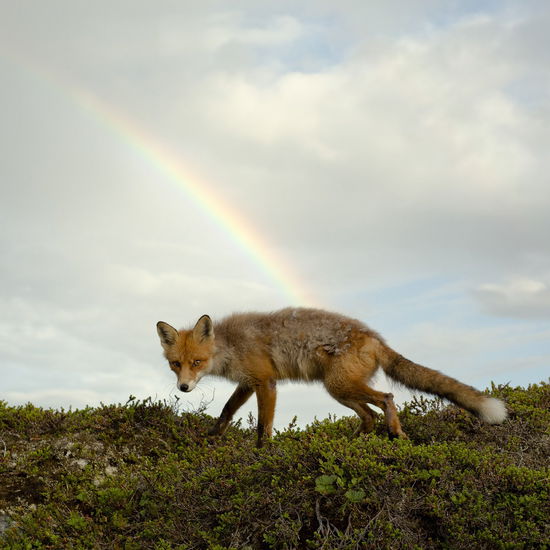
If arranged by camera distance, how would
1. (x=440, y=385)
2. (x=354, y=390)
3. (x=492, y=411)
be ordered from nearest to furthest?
(x=492, y=411), (x=440, y=385), (x=354, y=390)

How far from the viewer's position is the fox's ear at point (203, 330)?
32.4 feet

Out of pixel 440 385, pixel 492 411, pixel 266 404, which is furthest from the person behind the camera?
pixel 266 404

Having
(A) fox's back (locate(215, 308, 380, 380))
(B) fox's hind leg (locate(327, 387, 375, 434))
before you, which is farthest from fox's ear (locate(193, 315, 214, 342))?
(B) fox's hind leg (locate(327, 387, 375, 434))

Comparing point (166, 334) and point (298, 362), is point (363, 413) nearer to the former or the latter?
point (298, 362)

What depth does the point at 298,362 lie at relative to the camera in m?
9.57

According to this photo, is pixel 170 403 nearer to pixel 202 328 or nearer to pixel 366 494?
pixel 202 328

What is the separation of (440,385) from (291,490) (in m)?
3.30

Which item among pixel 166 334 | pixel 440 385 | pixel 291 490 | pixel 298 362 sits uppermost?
pixel 166 334

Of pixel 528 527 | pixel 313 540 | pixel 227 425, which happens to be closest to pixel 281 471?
pixel 313 540

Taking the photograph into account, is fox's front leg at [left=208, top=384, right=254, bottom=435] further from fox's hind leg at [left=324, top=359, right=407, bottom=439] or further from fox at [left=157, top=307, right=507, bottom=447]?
fox's hind leg at [left=324, top=359, right=407, bottom=439]

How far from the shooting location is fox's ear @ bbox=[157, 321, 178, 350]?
32.5 ft

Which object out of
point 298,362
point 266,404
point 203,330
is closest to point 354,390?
point 298,362

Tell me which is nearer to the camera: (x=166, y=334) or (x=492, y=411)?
(x=492, y=411)

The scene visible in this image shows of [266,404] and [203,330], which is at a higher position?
[203,330]
